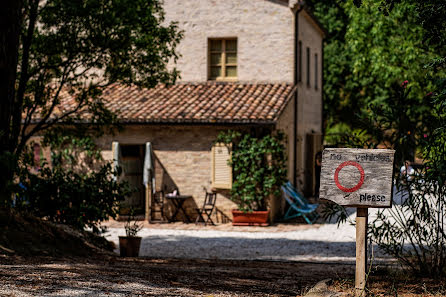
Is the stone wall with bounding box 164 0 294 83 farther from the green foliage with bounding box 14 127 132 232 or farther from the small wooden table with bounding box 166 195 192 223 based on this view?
the green foliage with bounding box 14 127 132 232

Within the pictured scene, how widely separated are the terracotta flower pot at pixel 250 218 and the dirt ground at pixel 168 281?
26.4 ft

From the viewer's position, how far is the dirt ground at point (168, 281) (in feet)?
20.3

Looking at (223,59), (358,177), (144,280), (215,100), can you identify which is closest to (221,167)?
(215,100)

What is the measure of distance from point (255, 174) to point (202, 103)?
2744mm

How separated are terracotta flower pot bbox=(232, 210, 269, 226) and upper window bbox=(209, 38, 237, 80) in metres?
4.76

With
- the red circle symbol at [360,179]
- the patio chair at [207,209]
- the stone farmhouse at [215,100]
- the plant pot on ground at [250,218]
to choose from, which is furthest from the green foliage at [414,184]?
the patio chair at [207,209]

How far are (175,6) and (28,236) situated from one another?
39.2 feet

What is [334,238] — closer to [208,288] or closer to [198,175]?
[198,175]

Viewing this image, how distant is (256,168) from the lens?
17.2 m

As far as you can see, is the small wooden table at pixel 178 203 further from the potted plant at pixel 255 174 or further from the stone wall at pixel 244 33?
the stone wall at pixel 244 33

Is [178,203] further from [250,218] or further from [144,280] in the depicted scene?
[144,280]

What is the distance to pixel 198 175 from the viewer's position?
58.4 feet

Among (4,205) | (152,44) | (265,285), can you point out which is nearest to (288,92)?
(152,44)

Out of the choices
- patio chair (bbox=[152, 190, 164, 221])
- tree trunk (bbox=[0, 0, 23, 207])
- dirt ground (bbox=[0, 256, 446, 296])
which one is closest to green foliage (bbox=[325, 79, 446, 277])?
dirt ground (bbox=[0, 256, 446, 296])
